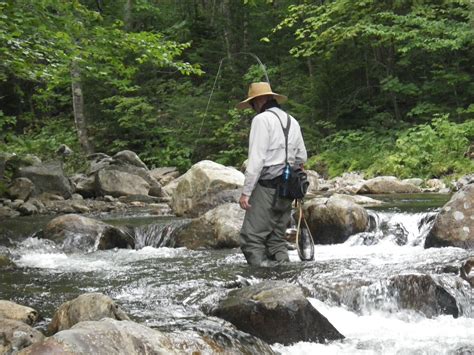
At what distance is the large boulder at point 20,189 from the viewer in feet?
43.6

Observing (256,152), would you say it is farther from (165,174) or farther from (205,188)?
(165,174)

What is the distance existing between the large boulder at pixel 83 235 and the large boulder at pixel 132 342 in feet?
16.5

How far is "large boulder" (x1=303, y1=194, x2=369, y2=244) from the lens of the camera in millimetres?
8742

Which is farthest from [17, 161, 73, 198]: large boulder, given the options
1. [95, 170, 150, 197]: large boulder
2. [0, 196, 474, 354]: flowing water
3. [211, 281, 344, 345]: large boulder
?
[211, 281, 344, 345]: large boulder

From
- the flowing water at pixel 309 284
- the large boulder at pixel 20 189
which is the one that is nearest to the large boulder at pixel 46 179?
the large boulder at pixel 20 189

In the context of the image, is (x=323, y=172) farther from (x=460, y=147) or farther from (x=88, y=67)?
(x=88, y=67)

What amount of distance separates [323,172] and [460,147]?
4076 millimetres

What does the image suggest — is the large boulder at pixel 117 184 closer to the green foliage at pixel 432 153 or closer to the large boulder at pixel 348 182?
the large boulder at pixel 348 182

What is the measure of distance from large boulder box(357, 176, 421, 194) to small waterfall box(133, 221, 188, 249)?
19.4 feet

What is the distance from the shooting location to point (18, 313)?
4598mm

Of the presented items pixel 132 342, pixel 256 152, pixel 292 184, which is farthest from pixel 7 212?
pixel 132 342

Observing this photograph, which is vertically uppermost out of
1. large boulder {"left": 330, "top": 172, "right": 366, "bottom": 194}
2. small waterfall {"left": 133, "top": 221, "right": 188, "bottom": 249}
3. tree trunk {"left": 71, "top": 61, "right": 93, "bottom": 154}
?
tree trunk {"left": 71, "top": 61, "right": 93, "bottom": 154}

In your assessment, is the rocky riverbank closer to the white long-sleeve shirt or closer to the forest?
the forest

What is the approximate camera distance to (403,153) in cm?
1581
